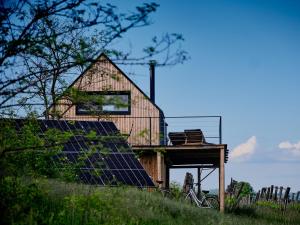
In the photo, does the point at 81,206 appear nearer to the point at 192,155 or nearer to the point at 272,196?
the point at 192,155

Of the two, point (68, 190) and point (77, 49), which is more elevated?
point (77, 49)

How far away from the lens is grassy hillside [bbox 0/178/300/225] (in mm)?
6504

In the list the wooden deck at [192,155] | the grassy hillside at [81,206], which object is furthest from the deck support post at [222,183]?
the grassy hillside at [81,206]

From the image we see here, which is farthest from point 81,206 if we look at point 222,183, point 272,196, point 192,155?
point 272,196

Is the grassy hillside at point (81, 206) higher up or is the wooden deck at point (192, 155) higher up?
the wooden deck at point (192, 155)

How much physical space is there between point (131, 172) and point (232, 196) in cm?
1591

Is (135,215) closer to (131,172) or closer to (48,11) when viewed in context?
(131,172)

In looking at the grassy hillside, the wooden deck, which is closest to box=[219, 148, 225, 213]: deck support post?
the wooden deck

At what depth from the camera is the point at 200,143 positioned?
2359 centimetres

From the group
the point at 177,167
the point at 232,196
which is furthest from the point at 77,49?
the point at 177,167

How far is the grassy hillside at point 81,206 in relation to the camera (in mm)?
6504

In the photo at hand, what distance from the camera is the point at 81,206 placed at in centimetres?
723

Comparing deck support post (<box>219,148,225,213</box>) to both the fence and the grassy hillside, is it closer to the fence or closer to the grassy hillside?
the fence

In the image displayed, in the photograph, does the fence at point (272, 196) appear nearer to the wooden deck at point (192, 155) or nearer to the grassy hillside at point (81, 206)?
the wooden deck at point (192, 155)
